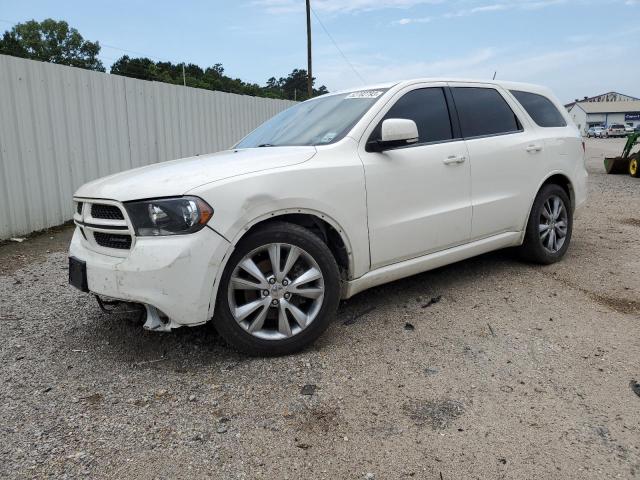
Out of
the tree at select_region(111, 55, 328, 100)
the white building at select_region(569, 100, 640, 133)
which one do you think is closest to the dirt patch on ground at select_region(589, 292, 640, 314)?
the tree at select_region(111, 55, 328, 100)

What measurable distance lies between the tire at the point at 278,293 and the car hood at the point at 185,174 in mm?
394

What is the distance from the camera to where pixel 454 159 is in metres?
3.97

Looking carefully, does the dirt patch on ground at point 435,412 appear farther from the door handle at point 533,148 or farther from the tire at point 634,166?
the tire at point 634,166

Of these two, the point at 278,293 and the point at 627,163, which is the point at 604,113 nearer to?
the point at 627,163

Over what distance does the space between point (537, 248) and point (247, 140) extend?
9.37 feet

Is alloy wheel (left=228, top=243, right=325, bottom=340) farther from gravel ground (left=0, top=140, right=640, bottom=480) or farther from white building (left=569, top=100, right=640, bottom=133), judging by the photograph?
white building (left=569, top=100, right=640, bottom=133)

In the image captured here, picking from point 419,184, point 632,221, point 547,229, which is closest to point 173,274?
point 419,184

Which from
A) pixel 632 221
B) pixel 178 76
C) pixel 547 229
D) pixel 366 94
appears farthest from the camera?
pixel 178 76

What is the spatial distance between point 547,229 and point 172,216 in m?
3.64

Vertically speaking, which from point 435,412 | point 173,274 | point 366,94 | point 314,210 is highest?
point 366,94

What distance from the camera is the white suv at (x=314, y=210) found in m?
2.81

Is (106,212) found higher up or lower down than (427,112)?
lower down

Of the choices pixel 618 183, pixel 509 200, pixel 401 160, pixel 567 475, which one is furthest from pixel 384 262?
pixel 618 183

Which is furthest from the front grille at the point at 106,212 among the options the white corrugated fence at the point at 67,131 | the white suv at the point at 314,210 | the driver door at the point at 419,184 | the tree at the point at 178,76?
the tree at the point at 178,76
